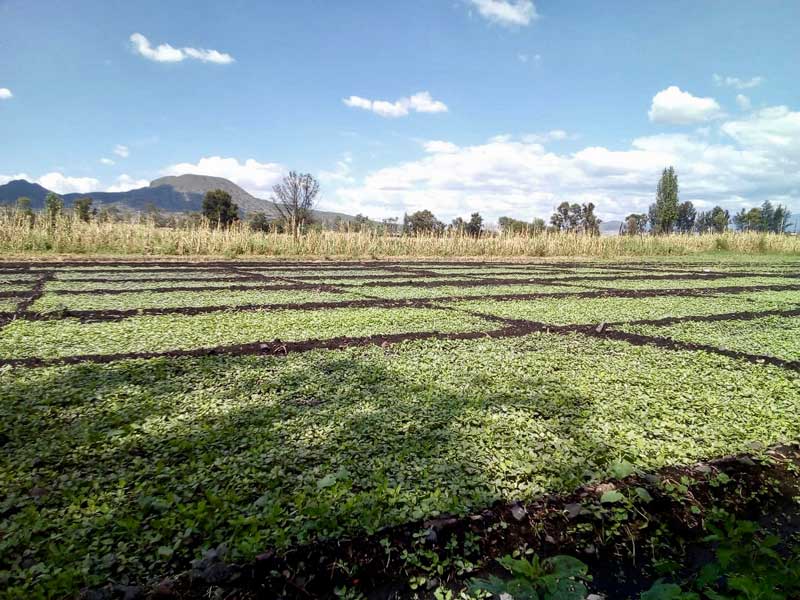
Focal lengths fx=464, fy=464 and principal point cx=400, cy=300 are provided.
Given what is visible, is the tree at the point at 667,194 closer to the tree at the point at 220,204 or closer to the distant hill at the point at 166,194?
the tree at the point at 220,204

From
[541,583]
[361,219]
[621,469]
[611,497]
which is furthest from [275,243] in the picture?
[541,583]

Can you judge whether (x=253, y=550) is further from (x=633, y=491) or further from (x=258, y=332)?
(x=258, y=332)

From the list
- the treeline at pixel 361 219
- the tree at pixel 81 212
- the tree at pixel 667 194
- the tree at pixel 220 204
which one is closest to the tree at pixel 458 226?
the treeline at pixel 361 219

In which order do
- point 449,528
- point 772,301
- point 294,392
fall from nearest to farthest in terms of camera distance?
1. point 449,528
2. point 294,392
3. point 772,301

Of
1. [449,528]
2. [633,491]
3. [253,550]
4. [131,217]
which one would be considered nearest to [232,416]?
[253,550]

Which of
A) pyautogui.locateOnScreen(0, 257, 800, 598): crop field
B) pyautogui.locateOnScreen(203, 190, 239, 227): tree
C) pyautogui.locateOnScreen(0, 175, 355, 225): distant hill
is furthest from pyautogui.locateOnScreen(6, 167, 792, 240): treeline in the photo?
pyautogui.locateOnScreen(0, 175, 355, 225): distant hill

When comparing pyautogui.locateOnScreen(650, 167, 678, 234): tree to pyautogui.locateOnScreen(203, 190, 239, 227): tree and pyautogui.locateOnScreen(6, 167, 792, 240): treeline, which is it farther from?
pyautogui.locateOnScreen(203, 190, 239, 227): tree

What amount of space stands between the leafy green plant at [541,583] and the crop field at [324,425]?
0.36m

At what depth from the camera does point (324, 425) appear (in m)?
2.17

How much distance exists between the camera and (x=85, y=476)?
1.71 meters

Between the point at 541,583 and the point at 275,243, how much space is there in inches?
555

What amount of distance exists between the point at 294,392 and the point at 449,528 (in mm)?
1411

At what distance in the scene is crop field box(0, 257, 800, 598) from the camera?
137 centimetres

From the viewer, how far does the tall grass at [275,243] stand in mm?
12461
